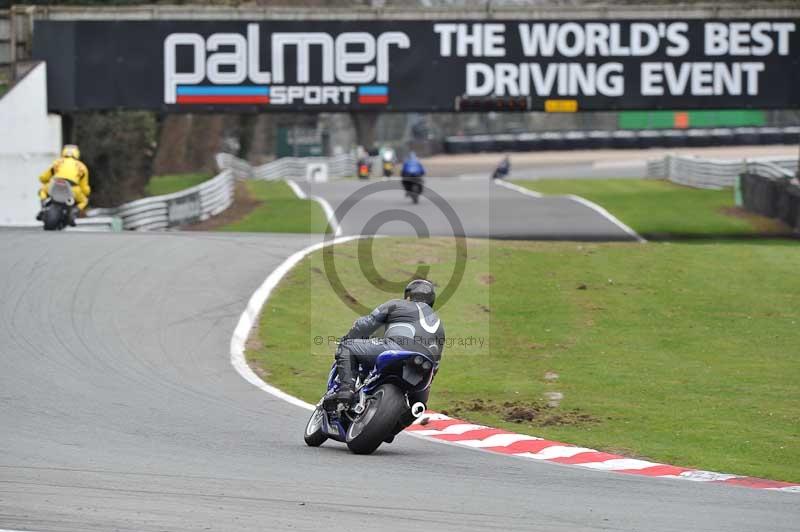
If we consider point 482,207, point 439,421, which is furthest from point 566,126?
point 439,421

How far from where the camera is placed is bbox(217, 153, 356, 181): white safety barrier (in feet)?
178

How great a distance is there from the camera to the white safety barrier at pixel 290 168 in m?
54.1

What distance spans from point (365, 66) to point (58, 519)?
77.2ft

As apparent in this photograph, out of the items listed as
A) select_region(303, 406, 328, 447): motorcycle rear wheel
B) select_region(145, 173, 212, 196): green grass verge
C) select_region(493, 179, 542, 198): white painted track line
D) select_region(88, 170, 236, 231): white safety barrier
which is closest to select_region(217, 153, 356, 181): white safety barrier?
select_region(145, 173, 212, 196): green grass verge

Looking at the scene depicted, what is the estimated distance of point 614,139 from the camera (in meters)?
73.2

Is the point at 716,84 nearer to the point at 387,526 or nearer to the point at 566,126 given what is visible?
the point at 387,526

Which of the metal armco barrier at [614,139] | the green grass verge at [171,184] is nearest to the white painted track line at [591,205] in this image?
the green grass verge at [171,184]

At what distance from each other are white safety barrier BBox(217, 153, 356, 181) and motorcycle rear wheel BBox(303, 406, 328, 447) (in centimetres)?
4373

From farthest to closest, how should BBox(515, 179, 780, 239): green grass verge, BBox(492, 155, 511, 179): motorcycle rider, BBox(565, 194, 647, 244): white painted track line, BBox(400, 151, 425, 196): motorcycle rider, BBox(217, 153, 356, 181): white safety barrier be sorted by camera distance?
BBox(217, 153, 356, 181): white safety barrier, BBox(492, 155, 511, 179): motorcycle rider, BBox(400, 151, 425, 196): motorcycle rider, BBox(515, 179, 780, 239): green grass verge, BBox(565, 194, 647, 244): white painted track line

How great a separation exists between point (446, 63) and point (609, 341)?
15.2 metres

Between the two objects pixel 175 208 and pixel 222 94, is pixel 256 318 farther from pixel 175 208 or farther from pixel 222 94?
pixel 175 208

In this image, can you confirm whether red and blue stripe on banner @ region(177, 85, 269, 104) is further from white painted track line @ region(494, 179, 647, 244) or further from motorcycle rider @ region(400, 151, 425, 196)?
white painted track line @ region(494, 179, 647, 244)

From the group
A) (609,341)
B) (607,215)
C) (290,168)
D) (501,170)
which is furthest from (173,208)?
(290,168)

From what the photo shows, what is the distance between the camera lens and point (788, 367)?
45.5ft
